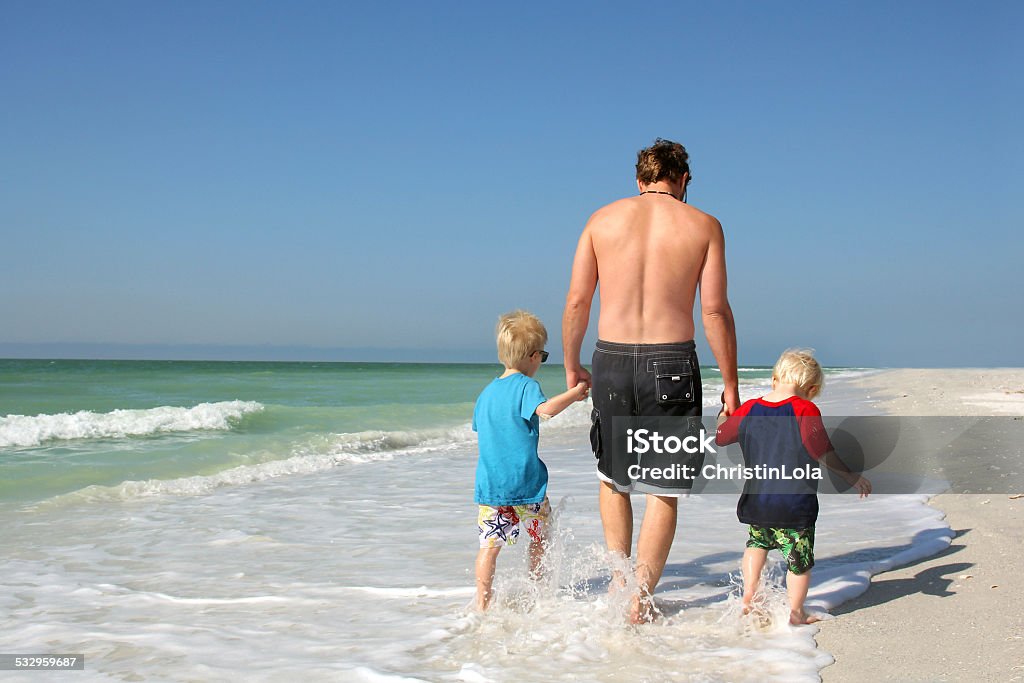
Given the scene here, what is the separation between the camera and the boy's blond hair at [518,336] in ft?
11.3

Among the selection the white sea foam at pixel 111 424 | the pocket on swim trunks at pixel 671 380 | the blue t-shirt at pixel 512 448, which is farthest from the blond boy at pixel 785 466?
the white sea foam at pixel 111 424

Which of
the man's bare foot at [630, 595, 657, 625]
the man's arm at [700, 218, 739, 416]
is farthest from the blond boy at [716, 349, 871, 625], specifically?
the man's bare foot at [630, 595, 657, 625]

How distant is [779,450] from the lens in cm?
306

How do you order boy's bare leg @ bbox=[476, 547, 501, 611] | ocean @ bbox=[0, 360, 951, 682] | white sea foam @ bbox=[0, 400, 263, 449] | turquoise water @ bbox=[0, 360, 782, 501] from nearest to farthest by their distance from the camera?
1. ocean @ bbox=[0, 360, 951, 682]
2. boy's bare leg @ bbox=[476, 547, 501, 611]
3. turquoise water @ bbox=[0, 360, 782, 501]
4. white sea foam @ bbox=[0, 400, 263, 449]

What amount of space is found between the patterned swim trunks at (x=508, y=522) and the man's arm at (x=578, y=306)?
24.0 inches

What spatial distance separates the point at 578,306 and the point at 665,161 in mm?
686

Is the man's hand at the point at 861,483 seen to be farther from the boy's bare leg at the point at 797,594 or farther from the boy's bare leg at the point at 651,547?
the boy's bare leg at the point at 651,547

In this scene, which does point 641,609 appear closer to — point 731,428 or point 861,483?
point 731,428

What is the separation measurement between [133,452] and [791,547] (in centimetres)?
840

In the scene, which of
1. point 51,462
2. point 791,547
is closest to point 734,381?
point 791,547

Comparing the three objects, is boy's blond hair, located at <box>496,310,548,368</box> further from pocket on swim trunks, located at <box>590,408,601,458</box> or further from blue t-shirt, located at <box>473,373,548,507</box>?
pocket on swim trunks, located at <box>590,408,601,458</box>

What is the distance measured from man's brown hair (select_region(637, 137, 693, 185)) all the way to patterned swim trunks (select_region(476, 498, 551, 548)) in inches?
57.4

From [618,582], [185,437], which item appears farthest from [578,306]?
[185,437]

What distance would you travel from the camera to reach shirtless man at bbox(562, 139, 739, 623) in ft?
9.82
